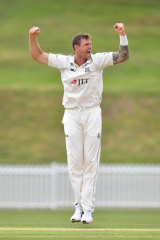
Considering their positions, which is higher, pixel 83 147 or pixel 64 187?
pixel 83 147

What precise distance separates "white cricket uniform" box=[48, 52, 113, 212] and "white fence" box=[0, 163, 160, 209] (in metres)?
11.1

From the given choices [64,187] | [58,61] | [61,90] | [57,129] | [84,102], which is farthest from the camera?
[61,90]

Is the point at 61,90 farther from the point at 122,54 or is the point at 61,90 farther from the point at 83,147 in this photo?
the point at 122,54

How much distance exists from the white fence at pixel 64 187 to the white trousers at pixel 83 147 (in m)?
11.1

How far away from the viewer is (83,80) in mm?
8547

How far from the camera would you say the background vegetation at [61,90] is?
24.7 metres

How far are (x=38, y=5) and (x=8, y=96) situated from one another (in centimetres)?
2231

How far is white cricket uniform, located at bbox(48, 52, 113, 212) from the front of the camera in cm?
855

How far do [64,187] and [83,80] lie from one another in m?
11.9

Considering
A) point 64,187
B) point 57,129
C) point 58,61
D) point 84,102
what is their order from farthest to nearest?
point 57,129
point 64,187
point 58,61
point 84,102

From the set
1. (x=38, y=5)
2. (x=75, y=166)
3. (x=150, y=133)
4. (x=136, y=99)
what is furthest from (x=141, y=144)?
(x=38, y=5)

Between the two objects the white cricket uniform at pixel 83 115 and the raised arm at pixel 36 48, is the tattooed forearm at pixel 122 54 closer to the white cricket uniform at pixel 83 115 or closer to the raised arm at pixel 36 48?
the white cricket uniform at pixel 83 115

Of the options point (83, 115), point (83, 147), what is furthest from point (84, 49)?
point (83, 147)

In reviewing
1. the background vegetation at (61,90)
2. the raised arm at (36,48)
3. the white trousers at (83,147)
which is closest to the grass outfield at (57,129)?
the background vegetation at (61,90)
